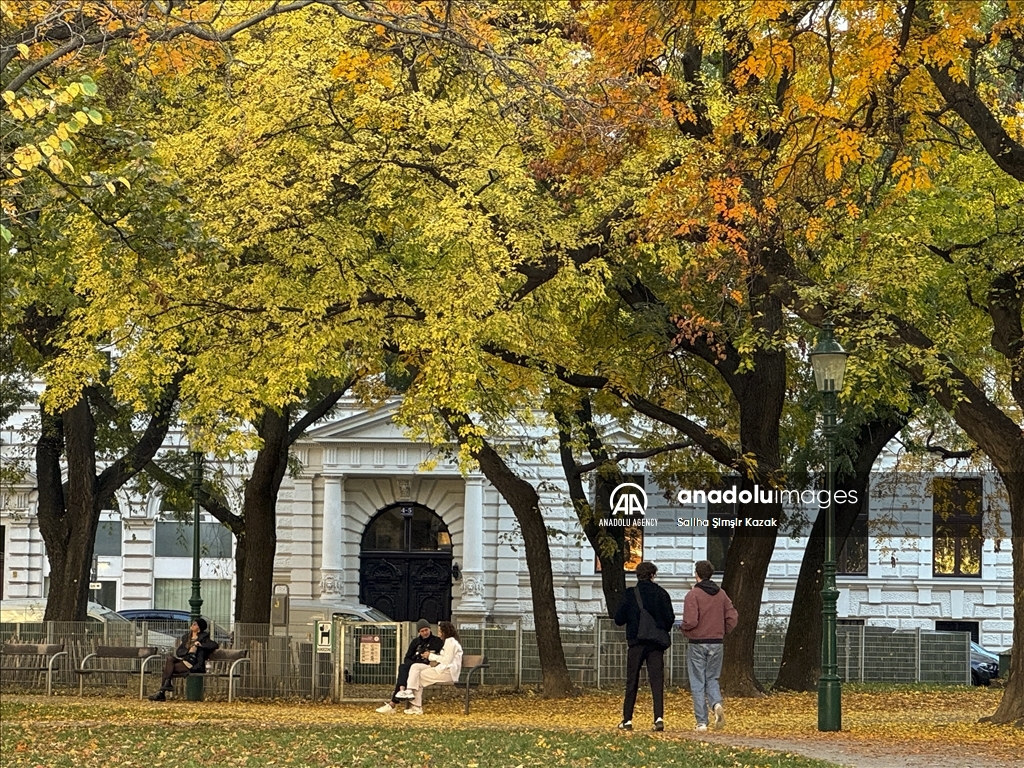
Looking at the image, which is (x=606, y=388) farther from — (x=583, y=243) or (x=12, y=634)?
(x=12, y=634)

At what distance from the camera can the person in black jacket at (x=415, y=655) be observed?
22.3m

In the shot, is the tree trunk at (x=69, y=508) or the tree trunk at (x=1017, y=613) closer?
the tree trunk at (x=1017, y=613)

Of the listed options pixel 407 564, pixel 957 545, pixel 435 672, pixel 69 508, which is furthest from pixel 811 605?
pixel 407 564

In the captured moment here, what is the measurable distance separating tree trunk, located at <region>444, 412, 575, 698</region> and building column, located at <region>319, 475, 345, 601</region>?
55.5ft

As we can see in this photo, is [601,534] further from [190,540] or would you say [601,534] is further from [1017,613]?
[190,540]

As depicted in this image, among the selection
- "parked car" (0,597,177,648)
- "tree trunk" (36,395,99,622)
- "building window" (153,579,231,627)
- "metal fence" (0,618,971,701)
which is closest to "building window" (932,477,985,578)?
"metal fence" (0,618,971,701)

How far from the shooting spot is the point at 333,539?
43.8 meters

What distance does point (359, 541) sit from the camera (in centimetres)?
4491

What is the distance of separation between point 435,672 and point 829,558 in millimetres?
5762

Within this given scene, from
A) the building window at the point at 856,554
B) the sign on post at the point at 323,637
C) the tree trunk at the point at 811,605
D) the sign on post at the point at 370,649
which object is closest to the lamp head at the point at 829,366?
the sign on post at the point at 370,649

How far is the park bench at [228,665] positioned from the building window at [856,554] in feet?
69.1

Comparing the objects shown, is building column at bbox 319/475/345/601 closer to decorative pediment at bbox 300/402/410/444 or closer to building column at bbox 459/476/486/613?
decorative pediment at bbox 300/402/410/444

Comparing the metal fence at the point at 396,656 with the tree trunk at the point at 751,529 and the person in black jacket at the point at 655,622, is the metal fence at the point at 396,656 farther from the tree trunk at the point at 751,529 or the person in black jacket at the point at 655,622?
the person in black jacket at the point at 655,622

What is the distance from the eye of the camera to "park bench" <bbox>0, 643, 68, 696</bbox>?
2641 centimetres
